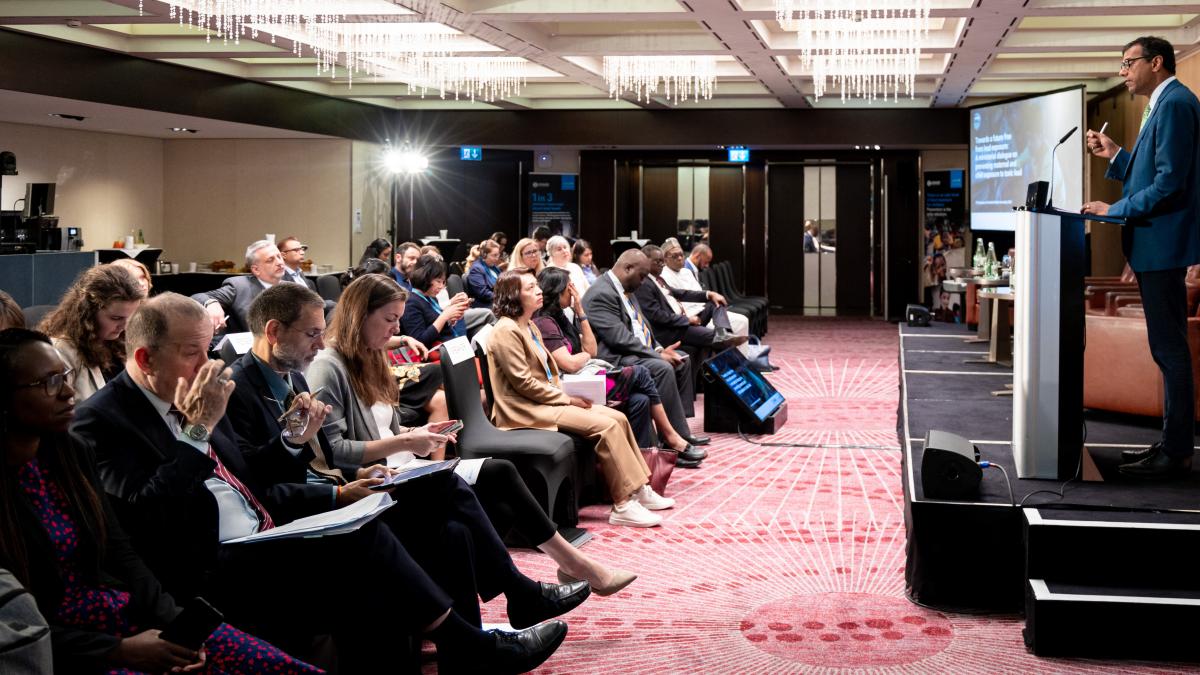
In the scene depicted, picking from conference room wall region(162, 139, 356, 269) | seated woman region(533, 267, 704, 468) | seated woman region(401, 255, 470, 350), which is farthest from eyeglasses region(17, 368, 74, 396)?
conference room wall region(162, 139, 356, 269)

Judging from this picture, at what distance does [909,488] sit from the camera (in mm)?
4531

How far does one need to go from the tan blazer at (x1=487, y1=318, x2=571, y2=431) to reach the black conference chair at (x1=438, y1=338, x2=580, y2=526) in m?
0.22

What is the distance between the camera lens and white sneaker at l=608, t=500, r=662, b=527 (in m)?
5.51

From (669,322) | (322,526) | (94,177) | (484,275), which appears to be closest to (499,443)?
(322,526)

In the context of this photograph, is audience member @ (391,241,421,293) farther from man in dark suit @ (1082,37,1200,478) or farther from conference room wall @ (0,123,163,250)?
conference room wall @ (0,123,163,250)

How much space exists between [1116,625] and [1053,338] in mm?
1038

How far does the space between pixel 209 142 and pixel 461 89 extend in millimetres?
4334

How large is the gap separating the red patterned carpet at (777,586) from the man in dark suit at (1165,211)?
3.44ft

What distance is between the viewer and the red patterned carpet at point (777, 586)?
3.75 meters

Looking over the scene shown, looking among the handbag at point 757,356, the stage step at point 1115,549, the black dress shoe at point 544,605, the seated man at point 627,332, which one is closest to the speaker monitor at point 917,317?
the handbag at point 757,356

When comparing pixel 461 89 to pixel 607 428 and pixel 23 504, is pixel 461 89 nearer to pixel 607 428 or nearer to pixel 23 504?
pixel 607 428

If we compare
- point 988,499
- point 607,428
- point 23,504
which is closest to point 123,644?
point 23,504

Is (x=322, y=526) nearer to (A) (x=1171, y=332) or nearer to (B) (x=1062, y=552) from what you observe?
(B) (x=1062, y=552)

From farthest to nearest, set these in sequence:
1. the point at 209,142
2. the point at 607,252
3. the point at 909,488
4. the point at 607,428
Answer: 1. the point at 607,252
2. the point at 209,142
3. the point at 607,428
4. the point at 909,488
